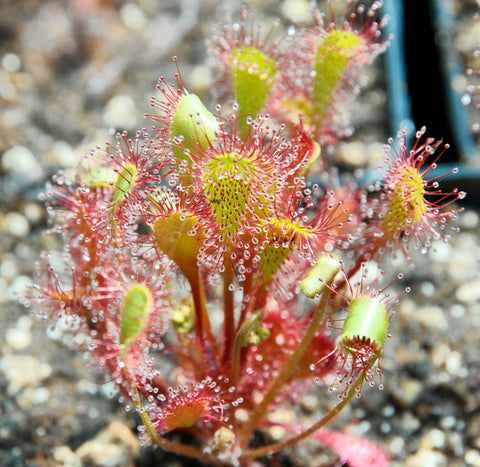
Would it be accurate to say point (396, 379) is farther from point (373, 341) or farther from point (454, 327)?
point (373, 341)

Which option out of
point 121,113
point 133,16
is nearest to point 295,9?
point 133,16

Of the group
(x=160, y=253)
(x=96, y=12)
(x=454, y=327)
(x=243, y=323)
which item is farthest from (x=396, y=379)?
(x=96, y=12)

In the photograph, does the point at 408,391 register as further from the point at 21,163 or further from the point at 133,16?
the point at 133,16

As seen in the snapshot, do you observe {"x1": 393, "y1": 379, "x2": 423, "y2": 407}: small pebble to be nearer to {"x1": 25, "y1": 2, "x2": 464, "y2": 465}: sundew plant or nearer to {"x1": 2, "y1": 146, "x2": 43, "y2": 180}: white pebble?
{"x1": 25, "y1": 2, "x2": 464, "y2": 465}: sundew plant

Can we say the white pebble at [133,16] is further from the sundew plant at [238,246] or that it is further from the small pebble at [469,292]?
the small pebble at [469,292]

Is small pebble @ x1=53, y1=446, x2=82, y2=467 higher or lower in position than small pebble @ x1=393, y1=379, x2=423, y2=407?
lower

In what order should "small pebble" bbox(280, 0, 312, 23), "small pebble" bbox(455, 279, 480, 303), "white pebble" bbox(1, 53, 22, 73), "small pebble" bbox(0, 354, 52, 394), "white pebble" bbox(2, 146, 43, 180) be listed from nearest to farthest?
1. "small pebble" bbox(0, 354, 52, 394)
2. "small pebble" bbox(455, 279, 480, 303)
3. "white pebble" bbox(2, 146, 43, 180)
4. "white pebble" bbox(1, 53, 22, 73)
5. "small pebble" bbox(280, 0, 312, 23)

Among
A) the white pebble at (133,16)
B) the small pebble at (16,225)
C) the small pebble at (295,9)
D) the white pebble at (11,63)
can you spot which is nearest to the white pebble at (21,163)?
the small pebble at (16,225)

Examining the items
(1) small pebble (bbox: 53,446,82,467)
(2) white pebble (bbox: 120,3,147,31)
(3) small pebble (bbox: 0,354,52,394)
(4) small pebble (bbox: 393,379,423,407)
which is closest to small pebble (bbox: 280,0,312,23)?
(2) white pebble (bbox: 120,3,147,31)
